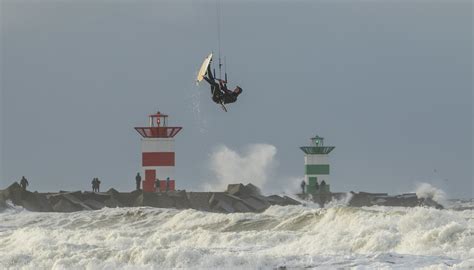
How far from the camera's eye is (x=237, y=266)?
21.0m

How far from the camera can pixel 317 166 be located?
159 feet

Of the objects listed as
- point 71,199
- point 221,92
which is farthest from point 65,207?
point 221,92

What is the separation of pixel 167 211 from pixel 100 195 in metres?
6.92

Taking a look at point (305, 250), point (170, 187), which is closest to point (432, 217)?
point (305, 250)

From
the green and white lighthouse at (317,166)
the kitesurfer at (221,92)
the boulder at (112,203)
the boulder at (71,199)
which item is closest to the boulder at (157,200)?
the boulder at (112,203)

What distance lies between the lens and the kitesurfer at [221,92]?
20469 mm

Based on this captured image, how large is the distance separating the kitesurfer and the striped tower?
2059 cm

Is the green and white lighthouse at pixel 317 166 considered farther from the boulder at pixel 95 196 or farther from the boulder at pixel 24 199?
the boulder at pixel 24 199

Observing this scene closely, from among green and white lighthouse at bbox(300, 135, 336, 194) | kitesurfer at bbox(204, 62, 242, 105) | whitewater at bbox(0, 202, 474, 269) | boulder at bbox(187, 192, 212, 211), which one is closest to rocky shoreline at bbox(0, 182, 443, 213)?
boulder at bbox(187, 192, 212, 211)

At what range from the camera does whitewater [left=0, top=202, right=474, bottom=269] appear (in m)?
20.9

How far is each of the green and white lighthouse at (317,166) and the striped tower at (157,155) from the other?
8.36 metres

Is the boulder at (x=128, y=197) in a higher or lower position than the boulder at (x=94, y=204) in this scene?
higher

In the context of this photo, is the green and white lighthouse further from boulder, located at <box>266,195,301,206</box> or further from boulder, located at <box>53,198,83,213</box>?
boulder, located at <box>53,198,83,213</box>

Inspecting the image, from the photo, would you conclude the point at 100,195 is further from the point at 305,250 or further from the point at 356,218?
the point at 305,250
